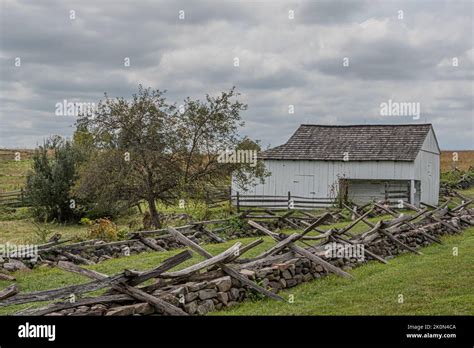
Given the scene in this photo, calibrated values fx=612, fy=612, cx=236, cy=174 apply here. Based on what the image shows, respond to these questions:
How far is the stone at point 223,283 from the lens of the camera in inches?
368

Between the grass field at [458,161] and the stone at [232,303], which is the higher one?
the grass field at [458,161]

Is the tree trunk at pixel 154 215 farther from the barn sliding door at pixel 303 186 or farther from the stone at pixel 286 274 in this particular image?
the stone at pixel 286 274

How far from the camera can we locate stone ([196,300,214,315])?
347 inches

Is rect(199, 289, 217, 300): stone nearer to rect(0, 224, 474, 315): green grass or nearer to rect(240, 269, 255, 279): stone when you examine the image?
rect(0, 224, 474, 315): green grass

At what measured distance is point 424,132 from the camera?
34750 millimetres

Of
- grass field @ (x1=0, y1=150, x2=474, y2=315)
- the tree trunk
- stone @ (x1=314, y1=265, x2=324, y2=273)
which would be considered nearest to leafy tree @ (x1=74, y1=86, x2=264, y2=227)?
the tree trunk

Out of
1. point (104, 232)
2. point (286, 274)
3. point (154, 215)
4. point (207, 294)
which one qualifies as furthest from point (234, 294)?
point (154, 215)

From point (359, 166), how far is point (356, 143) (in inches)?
77.4

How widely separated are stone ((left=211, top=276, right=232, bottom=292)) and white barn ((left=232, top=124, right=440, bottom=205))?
23.2 m

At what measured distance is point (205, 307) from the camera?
8.97 metres

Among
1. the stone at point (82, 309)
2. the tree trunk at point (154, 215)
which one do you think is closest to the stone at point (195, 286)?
the stone at point (82, 309)

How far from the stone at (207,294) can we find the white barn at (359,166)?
23.5m

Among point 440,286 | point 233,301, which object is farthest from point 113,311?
point 440,286
